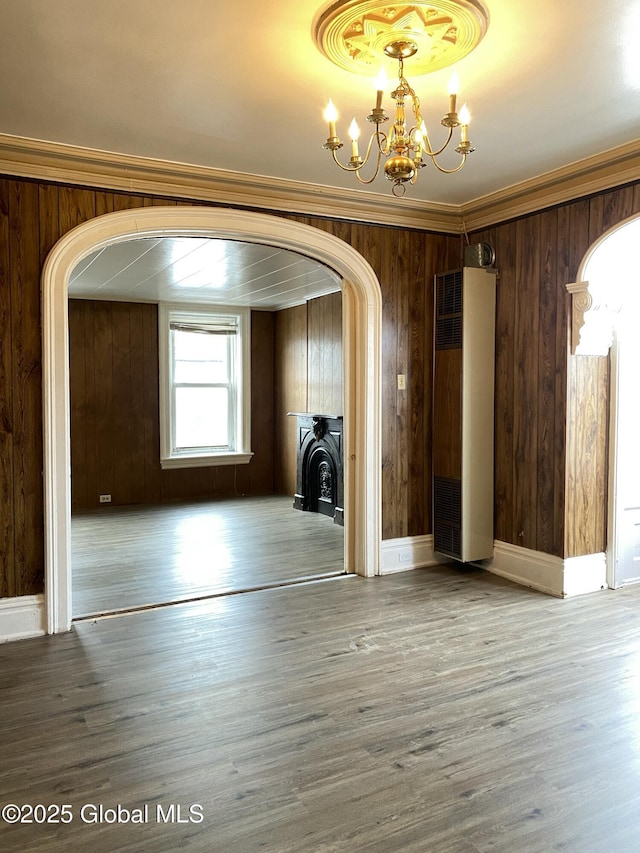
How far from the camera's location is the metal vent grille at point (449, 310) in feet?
15.6

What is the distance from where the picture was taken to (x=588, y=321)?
13.7ft

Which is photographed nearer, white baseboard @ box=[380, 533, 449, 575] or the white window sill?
white baseboard @ box=[380, 533, 449, 575]

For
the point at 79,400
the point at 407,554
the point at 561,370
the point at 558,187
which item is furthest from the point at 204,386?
the point at 558,187

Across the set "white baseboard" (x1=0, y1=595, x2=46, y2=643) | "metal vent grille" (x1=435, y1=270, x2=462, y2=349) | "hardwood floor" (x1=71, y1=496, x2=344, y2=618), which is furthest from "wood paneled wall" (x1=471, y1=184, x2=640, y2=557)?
"white baseboard" (x1=0, y1=595, x2=46, y2=643)

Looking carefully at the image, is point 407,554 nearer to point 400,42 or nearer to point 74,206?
point 74,206

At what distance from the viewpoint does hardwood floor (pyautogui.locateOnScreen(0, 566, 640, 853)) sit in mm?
2100

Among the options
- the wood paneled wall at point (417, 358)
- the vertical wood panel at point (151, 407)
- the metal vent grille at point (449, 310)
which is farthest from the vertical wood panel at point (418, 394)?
the vertical wood panel at point (151, 407)

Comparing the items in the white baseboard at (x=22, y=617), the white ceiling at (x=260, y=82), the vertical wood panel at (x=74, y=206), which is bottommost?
the white baseboard at (x=22, y=617)

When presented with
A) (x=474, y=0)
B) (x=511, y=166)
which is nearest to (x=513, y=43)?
(x=474, y=0)

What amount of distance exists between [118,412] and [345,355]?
448 centimetres

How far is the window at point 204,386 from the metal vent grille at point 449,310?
4.55 meters

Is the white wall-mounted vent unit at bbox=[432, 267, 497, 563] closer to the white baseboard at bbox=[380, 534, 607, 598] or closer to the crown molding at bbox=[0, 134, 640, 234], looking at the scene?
the white baseboard at bbox=[380, 534, 607, 598]

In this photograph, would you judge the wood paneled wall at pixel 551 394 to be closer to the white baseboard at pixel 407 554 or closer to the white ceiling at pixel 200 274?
the white baseboard at pixel 407 554

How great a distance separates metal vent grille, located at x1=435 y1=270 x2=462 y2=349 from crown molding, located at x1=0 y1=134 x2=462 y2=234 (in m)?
0.48
